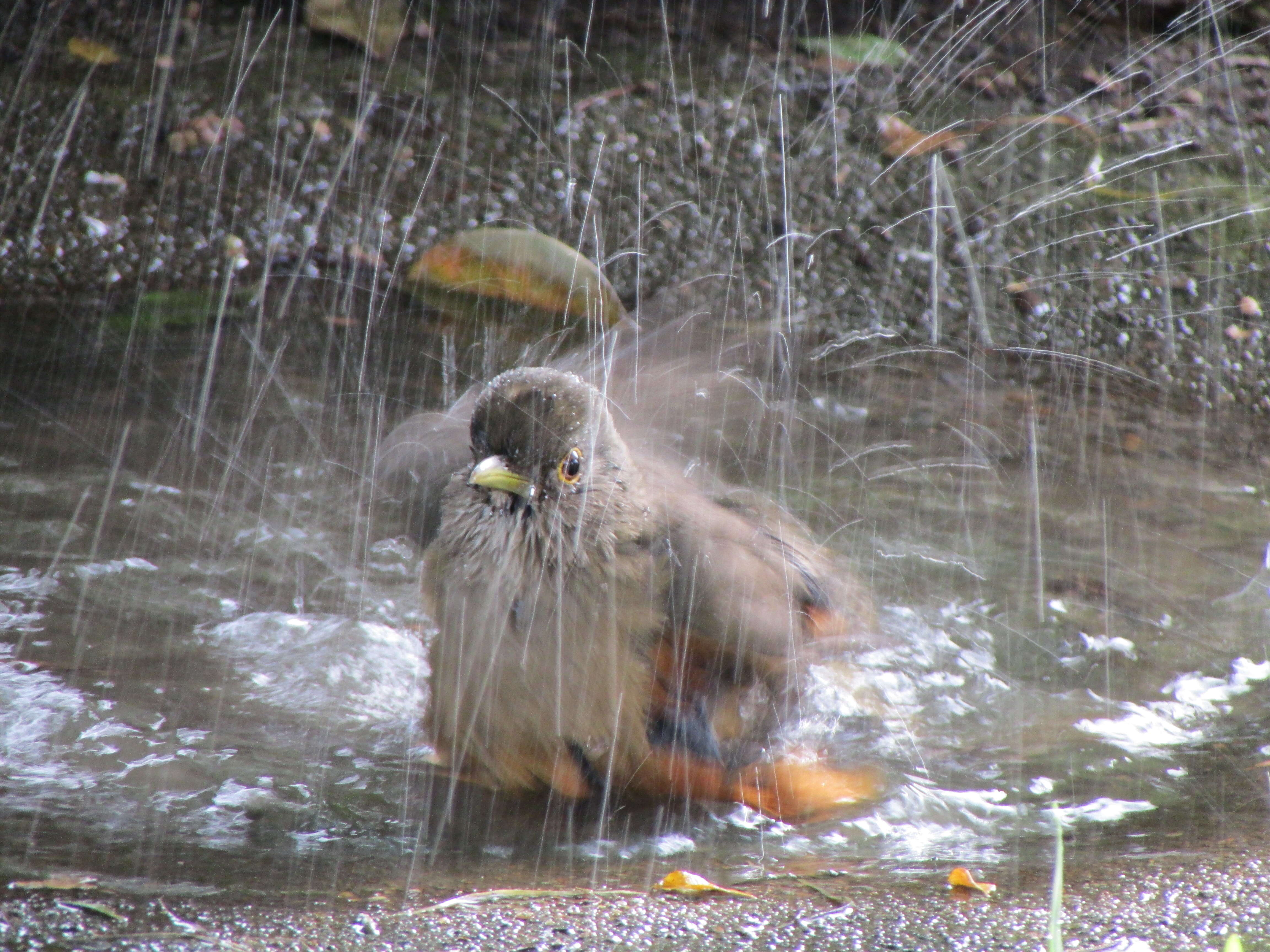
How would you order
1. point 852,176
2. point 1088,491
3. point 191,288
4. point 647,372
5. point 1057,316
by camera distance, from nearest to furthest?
point 647,372, point 1088,491, point 191,288, point 1057,316, point 852,176

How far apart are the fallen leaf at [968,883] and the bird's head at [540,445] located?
137cm

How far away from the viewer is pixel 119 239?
624cm

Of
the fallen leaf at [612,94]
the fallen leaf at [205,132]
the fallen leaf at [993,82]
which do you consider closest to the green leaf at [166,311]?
the fallen leaf at [205,132]

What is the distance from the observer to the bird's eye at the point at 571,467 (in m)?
3.40

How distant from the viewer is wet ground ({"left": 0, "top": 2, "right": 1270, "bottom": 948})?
106 inches

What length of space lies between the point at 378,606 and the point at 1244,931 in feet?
9.41

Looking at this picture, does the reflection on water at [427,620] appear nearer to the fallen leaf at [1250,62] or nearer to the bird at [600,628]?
the bird at [600,628]

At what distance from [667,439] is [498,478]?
93 centimetres

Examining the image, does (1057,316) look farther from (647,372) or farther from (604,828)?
(604,828)

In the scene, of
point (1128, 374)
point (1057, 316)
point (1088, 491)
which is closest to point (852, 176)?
point (1057, 316)

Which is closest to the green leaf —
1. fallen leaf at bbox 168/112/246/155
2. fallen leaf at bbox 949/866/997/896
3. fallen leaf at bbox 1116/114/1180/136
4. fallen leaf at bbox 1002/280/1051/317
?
fallen leaf at bbox 168/112/246/155

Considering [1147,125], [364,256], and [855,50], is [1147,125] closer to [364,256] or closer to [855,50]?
[855,50]

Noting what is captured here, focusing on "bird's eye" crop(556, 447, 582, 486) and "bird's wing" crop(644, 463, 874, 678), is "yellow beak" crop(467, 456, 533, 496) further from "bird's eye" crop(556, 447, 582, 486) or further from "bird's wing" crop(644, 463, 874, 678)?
"bird's wing" crop(644, 463, 874, 678)

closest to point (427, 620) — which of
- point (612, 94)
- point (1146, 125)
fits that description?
point (612, 94)
